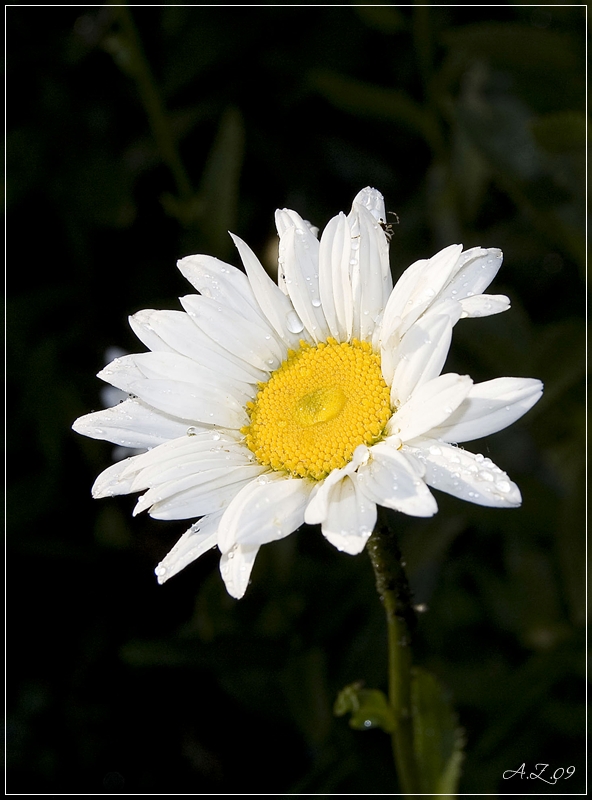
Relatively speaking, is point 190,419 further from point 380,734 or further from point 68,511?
point 68,511

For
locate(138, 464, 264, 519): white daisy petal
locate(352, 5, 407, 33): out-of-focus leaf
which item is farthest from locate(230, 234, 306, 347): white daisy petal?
locate(352, 5, 407, 33): out-of-focus leaf

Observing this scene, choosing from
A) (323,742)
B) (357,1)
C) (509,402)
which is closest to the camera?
(509,402)

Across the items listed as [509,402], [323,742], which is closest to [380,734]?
[323,742]

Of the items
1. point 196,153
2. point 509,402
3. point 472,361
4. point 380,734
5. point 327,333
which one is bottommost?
point 380,734

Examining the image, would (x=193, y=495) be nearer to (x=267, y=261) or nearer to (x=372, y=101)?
(x=267, y=261)

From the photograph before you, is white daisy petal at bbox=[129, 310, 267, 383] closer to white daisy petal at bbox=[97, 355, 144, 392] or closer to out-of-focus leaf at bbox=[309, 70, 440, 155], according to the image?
white daisy petal at bbox=[97, 355, 144, 392]

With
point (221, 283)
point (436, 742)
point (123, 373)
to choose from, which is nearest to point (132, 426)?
point (123, 373)

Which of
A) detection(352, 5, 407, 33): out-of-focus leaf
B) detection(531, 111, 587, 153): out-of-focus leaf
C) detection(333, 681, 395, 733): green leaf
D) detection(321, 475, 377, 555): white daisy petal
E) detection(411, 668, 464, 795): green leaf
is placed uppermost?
detection(352, 5, 407, 33): out-of-focus leaf

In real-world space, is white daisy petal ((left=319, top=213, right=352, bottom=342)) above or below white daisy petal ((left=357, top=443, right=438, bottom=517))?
above
